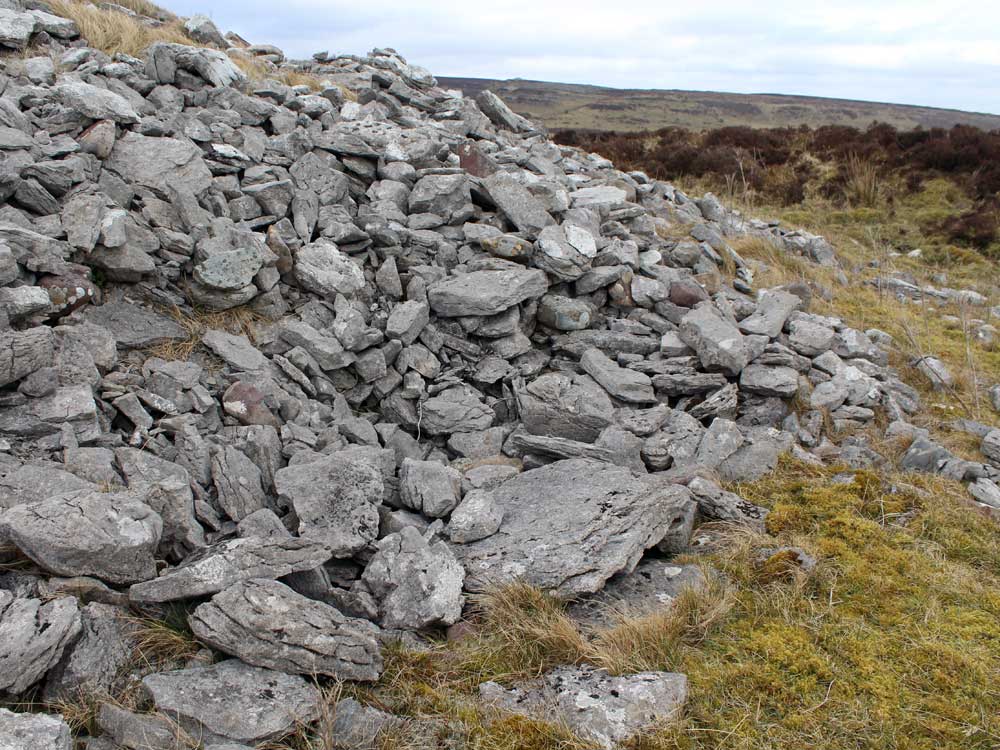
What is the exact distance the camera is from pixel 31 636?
9.83 ft

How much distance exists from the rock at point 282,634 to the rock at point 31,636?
503mm

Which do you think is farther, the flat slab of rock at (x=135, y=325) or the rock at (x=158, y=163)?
the rock at (x=158, y=163)

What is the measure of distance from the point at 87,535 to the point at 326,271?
3510mm

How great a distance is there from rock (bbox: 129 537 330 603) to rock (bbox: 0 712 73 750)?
0.71 m

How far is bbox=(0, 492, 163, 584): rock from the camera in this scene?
11.0 ft

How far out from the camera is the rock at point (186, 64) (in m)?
8.40

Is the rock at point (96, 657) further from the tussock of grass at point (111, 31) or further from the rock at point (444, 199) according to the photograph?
the tussock of grass at point (111, 31)

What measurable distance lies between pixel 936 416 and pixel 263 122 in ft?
26.0

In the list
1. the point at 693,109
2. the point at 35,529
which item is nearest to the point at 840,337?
the point at 35,529

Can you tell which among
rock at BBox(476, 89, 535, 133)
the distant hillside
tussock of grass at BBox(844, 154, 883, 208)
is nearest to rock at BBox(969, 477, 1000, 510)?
rock at BBox(476, 89, 535, 133)

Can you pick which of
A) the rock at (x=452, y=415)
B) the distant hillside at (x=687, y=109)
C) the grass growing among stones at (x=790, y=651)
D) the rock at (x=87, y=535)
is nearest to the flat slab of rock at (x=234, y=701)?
the grass growing among stones at (x=790, y=651)

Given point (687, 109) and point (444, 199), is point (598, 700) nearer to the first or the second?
point (444, 199)

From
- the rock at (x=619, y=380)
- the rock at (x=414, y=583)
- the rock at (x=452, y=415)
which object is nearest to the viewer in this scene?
the rock at (x=414, y=583)

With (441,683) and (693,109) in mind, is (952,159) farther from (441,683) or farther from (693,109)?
(693,109)
